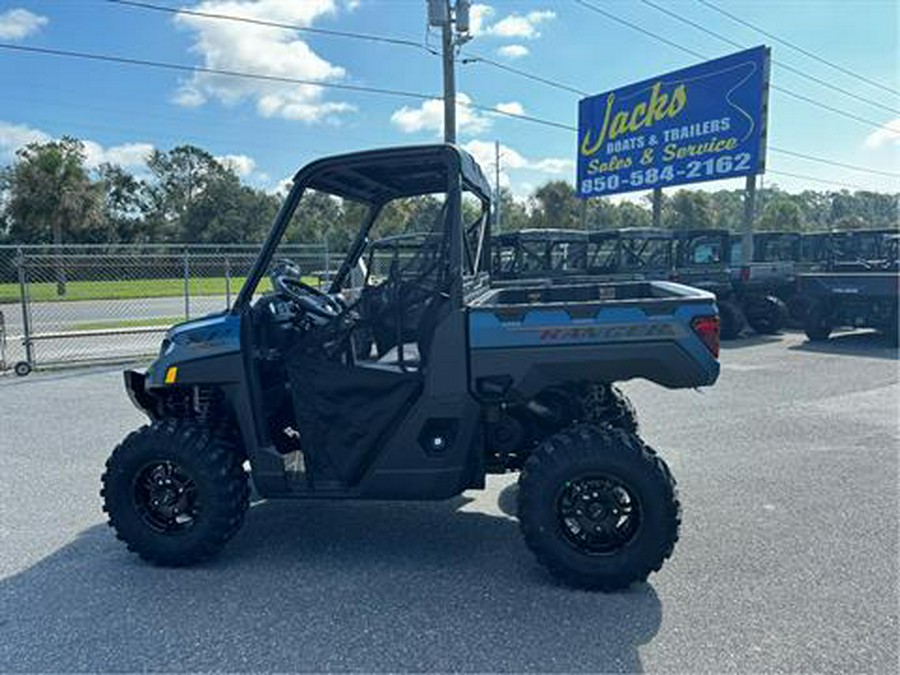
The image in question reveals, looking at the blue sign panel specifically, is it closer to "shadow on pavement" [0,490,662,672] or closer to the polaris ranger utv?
the polaris ranger utv

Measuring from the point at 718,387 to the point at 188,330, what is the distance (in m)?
6.85

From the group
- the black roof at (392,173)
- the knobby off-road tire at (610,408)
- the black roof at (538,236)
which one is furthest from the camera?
the black roof at (538,236)

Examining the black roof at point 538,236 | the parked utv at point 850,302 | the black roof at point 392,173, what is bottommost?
the parked utv at point 850,302

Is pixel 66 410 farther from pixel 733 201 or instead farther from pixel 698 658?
pixel 733 201

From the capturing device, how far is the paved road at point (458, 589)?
8.98 ft

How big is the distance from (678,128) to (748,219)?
313 centimetres

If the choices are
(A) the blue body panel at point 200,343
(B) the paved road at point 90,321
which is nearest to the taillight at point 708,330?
(A) the blue body panel at point 200,343

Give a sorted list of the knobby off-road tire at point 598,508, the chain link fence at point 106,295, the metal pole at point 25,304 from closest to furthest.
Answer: the knobby off-road tire at point 598,508 < the metal pole at point 25,304 < the chain link fence at point 106,295

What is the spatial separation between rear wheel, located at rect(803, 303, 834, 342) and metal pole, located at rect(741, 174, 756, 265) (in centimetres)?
348

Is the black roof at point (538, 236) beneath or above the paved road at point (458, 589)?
above

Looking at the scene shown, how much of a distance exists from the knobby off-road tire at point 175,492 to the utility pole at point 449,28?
11.3 m

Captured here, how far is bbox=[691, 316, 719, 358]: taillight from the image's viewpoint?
3234 mm

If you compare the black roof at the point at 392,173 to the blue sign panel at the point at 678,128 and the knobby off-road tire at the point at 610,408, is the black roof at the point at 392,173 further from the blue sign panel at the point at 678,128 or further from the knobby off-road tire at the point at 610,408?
the blue sign panel at the point at 678,128

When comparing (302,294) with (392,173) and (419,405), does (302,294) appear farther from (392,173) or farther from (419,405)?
(419,405)
